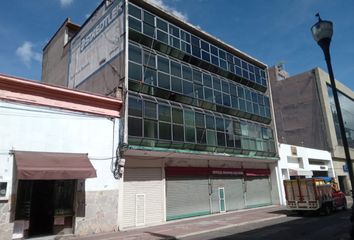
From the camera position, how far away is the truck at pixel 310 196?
20.0m

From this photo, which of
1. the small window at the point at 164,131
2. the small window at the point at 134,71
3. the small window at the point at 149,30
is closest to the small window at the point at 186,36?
the small window at the point at 149,30

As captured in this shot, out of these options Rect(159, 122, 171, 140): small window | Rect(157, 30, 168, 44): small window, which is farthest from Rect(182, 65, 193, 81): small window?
Rect(159, 122, 171, 140): small window

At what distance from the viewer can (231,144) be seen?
23469mm

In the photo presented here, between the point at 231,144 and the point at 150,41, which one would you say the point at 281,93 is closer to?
the point at 231,144

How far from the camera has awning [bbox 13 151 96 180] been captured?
12070mm

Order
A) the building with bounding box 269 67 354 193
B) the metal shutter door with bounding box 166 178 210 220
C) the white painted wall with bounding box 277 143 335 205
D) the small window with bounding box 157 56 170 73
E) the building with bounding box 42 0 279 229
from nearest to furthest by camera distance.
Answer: the building with bounding box 42 0 279 229, the metal shutter door with bounding box 166 178 210 220, the small window with bounding box 157 56 170 73, the white painted wall with bounding box 277 143 335 205, the building with bounding box 269 67 354 193

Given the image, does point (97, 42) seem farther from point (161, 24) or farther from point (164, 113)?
point (164, 113)

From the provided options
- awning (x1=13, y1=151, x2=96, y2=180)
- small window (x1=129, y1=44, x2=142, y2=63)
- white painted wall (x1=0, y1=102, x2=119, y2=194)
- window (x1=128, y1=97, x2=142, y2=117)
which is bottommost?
awning (x1=13, y1=151, x2=96, y2=180)

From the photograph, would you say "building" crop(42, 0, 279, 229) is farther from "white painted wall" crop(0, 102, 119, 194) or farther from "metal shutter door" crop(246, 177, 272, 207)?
"white painted wall" crop(0, 102, 119, 194)

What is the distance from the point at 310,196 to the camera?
66.0ft

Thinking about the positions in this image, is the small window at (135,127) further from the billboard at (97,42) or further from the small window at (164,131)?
the billboard at (97,42)

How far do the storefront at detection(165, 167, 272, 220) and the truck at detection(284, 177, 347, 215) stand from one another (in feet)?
15.3

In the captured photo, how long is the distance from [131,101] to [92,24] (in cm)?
884

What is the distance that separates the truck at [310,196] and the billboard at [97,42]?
50.3ft
